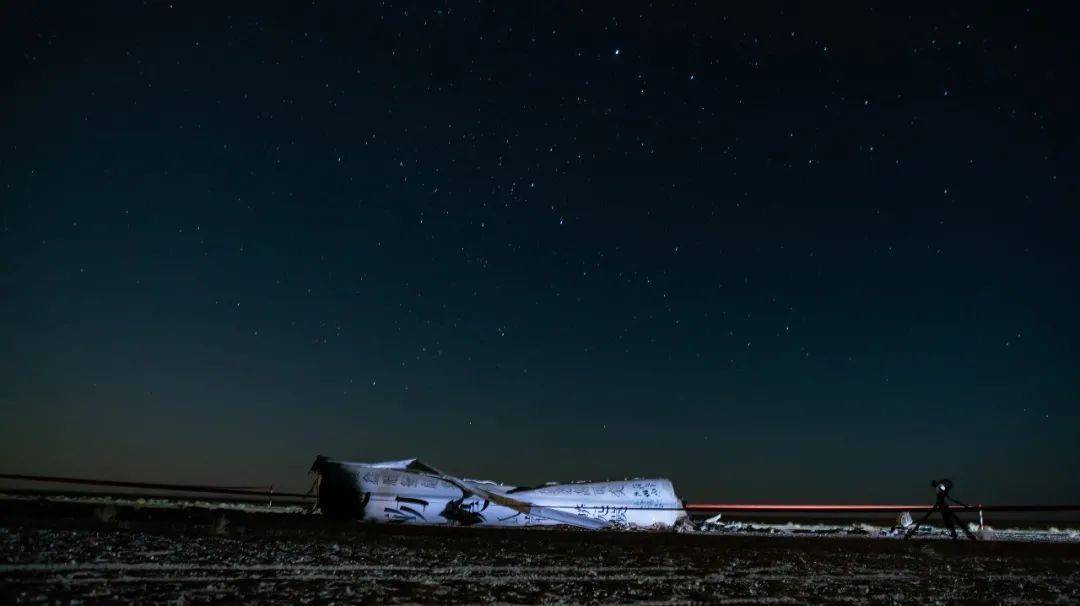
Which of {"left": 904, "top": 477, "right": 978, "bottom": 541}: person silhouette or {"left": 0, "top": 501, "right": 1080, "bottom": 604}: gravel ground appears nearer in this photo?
{"left": 0, "top": 501, "right": 1080, "bottom": 604}: gravel ground

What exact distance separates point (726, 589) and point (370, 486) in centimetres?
1246

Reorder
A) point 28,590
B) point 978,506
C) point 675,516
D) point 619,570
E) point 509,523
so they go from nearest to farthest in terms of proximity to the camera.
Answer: point 28,590 → point 619,570 → point 978,506 → point 509,523 → point 675,516

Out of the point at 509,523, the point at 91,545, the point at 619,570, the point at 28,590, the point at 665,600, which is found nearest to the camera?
the point at 28,590

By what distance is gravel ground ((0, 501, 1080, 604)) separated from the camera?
4129mm

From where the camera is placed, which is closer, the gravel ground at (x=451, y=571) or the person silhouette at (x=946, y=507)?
the gravel ground at (x=451, y=571)

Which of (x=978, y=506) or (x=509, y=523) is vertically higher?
(x=978, y=506)

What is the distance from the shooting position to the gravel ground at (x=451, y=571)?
4.13 m

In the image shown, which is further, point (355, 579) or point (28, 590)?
point (355, 579)

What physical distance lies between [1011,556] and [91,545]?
1032 cm

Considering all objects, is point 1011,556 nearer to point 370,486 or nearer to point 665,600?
point 665,600

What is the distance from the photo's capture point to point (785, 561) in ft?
24.7

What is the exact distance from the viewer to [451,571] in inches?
219

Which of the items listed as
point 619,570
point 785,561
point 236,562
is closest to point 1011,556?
point 785,561

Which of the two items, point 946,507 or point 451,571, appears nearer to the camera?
point 451,571
